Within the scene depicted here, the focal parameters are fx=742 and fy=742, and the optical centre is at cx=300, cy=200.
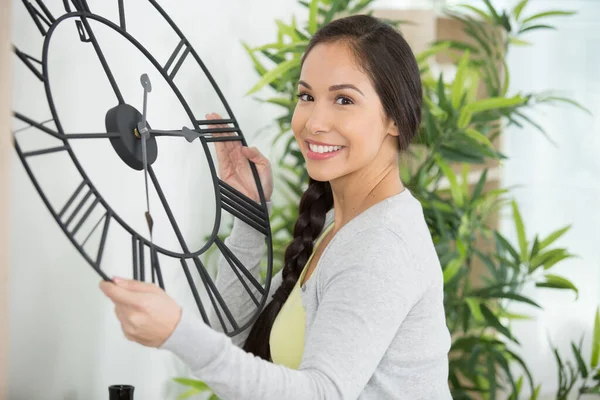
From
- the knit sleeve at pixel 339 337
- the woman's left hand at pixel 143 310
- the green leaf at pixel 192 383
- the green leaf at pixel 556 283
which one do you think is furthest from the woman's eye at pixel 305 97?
the green leaf at pixel 556 283

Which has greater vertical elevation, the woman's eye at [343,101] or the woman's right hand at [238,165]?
the woman's eye at [343,101]

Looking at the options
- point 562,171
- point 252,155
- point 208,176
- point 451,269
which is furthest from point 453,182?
point 562,171

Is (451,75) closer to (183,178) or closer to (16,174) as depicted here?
(183,178)

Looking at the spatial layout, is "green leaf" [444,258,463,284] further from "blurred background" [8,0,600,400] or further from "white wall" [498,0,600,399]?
"white wall" [498,0,600,399]

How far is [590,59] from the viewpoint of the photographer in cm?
273

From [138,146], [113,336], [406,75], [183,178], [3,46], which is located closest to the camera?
[3,46]

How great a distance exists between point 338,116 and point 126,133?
1.10 feet

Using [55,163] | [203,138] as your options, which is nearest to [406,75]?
[203,138]

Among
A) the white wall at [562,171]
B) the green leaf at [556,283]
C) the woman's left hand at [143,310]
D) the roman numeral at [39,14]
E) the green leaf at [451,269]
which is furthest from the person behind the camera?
the white wall at [562,171]

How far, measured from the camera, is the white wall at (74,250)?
1218mm

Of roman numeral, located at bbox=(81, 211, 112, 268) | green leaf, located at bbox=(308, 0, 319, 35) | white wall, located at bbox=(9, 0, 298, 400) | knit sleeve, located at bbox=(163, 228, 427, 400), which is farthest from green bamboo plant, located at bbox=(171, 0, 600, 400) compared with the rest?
roman numeral, located at bbox=(81, 211, 112, 268)

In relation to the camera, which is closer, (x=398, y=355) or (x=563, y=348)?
(x=398, y=355)

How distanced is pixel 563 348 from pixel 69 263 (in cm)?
201

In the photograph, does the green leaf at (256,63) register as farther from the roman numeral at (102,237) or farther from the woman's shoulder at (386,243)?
the roman numeral at (102,237)
